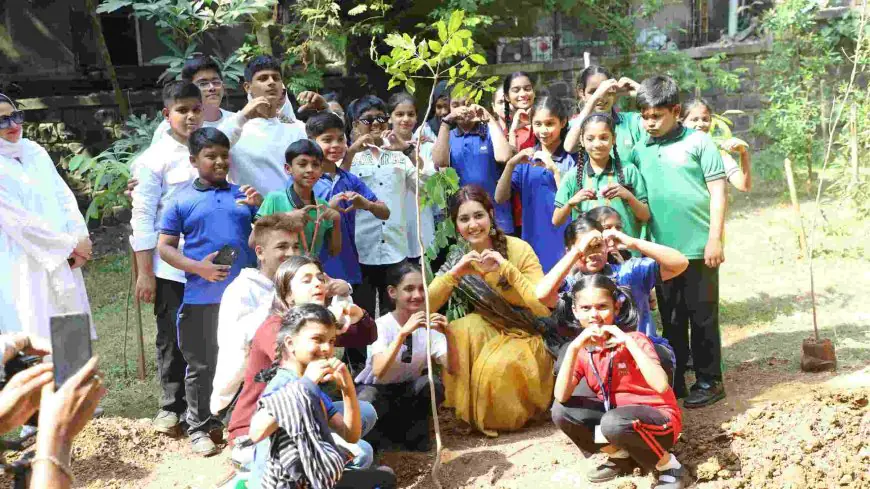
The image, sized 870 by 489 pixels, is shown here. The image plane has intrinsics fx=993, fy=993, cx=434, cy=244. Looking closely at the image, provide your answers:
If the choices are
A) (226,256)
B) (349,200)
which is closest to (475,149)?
(349,200)

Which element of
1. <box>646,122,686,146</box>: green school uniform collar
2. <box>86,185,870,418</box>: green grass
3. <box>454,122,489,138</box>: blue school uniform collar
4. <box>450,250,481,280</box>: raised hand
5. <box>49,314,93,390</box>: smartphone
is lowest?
<box>86,185,870,418</box>: green grass

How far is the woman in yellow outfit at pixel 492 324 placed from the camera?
4902mm

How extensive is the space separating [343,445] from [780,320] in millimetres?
4011

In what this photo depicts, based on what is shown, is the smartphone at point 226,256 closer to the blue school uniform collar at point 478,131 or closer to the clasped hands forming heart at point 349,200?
the clasped hands forming heart at point 349,200

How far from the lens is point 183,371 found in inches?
210

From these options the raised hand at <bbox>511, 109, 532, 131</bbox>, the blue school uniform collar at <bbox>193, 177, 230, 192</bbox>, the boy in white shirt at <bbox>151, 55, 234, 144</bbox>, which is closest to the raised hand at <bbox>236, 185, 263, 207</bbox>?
the blue school uniform collar at <bbox>193, 177, 230, 192</bbox>

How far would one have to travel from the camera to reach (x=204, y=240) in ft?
16.3

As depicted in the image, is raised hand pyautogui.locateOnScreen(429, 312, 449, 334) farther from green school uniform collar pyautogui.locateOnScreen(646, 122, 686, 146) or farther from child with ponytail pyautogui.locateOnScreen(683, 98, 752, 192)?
child with ponytail pyautogui.locateOnScreen(683, 98, 752, 192)

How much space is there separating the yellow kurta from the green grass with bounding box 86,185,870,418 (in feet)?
5.14

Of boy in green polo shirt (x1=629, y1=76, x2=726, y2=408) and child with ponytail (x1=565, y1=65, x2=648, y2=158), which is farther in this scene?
child with ponytail (x1=565, y1=65, x2=648, y2=158)

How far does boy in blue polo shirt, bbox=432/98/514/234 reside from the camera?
226 inches

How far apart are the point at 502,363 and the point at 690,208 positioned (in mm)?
1246

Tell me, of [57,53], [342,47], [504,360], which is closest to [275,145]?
[504,360]

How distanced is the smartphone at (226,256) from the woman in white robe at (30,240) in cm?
71
